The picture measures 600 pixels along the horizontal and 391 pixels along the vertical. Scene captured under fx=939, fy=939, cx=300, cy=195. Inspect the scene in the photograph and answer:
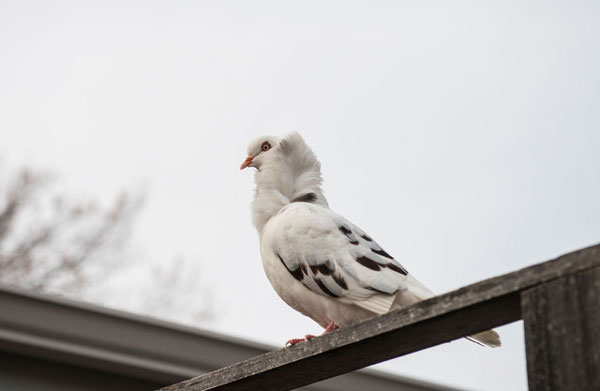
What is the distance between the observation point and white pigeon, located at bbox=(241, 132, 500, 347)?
286cm

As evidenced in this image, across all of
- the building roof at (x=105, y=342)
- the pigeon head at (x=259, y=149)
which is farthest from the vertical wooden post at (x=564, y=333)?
the building roof at (x=105, y=342)

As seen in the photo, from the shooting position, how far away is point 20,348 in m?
4.86

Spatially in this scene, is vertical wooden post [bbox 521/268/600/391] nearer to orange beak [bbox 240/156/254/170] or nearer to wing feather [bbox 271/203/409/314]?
wing feather [bbox 271/203/409/314]

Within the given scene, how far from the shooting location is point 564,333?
1.40m

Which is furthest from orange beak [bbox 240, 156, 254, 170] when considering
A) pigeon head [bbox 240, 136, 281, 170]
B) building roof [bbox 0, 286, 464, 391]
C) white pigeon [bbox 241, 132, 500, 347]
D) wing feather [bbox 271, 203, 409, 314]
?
building roof [bbox 0, 286, 464, 391]

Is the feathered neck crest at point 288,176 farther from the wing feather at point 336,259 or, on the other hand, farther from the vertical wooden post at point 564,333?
the vertical wooden post at point 564,333

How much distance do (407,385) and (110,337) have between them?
210 cm

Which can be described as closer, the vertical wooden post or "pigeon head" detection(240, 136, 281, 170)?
the vertical wooden post

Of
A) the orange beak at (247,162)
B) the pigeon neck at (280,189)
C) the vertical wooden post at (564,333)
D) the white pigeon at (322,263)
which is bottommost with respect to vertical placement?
the vertical wooden post at (564,333)

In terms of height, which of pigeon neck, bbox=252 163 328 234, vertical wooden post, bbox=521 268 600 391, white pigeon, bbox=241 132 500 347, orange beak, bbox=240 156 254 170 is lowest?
vertical wooden post, bbox=521 268 600 391

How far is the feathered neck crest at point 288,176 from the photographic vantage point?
3393 mm

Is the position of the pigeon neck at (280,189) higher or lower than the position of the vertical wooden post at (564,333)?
higher

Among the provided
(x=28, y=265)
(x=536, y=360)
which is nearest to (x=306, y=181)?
(x=536, y=360)

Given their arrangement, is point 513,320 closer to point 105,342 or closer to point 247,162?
point 247,162
